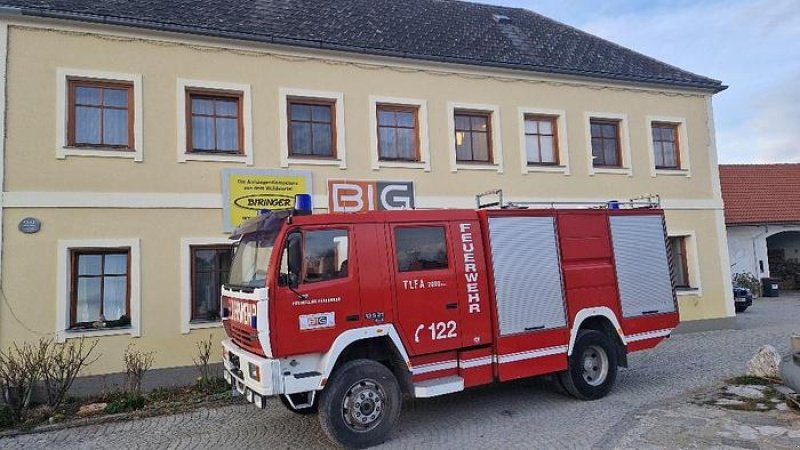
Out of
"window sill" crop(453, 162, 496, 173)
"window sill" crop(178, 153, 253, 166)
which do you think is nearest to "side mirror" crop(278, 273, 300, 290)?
"window sill" crop(178, 153, 253, 166)

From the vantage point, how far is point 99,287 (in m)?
9.02

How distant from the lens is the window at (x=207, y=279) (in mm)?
9539

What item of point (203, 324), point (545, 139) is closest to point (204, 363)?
point (203, 324)

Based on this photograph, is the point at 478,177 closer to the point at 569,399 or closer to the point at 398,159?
the point at 398,159

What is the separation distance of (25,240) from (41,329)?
1.46m

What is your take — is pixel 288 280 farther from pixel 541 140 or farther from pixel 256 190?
pixel 541 140

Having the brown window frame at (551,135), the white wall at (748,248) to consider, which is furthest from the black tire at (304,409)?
the white wall at (748,248)

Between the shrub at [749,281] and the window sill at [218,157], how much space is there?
64.6ft

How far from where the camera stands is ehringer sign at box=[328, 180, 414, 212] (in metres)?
10.5

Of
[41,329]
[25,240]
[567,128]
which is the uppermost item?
[567,128]

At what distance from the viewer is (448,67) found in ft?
38.5

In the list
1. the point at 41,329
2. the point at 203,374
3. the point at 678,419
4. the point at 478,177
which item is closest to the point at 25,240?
the point at 41,329

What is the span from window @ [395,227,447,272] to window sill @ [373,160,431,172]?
4.45 metres

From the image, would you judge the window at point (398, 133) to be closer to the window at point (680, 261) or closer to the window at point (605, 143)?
the window at point (605, 143)
